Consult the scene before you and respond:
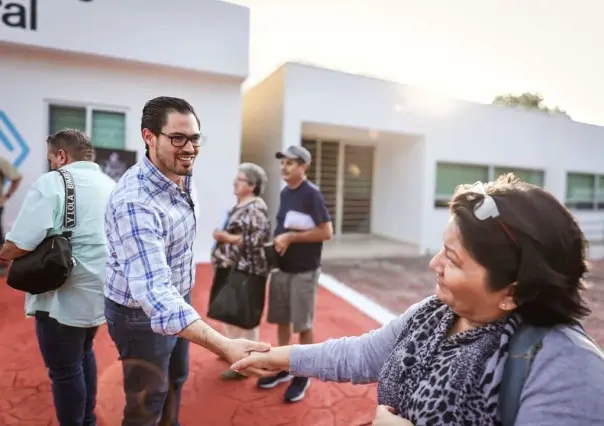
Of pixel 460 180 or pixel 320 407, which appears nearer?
pixel 320 407

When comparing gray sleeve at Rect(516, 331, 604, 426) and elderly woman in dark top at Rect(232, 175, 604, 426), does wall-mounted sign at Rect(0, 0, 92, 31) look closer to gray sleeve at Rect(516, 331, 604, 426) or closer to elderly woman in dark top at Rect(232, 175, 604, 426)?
elderly woman in dark top at Rect(232, 175, 604, 426)

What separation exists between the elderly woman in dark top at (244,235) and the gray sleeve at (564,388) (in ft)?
7.53

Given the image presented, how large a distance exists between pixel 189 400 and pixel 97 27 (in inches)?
220

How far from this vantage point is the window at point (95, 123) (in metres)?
6.11

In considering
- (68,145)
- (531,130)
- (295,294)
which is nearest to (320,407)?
(295,294)

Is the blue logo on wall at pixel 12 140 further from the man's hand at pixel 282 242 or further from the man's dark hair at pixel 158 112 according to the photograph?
the man's dark hair at pixel 158 112

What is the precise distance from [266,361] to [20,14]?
6415 millimetres

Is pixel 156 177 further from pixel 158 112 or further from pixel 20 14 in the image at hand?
pixel 20 14

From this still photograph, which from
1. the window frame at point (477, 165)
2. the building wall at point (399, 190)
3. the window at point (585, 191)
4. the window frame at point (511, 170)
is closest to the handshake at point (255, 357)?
the building wall at point (399, 190)

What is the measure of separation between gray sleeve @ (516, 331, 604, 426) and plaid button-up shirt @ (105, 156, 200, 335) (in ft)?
3.67

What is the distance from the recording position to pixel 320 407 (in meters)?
2.78

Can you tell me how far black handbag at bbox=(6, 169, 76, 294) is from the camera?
185 centimetres

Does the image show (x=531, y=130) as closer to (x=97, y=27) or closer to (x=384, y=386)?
(x=97, y=27)

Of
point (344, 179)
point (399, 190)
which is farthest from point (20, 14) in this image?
point (399, 190)
